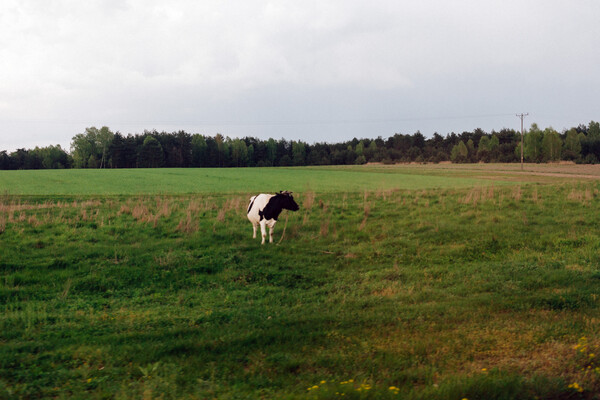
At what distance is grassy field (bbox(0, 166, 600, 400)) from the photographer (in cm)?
619

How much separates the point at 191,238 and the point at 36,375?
11.0 meters

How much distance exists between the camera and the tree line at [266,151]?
122250 mm

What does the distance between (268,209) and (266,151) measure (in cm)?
13871

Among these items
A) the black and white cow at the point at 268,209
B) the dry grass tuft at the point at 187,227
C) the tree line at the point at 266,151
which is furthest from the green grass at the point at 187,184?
the tree line at the point at 266,151

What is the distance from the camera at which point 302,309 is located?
9969 millimetres

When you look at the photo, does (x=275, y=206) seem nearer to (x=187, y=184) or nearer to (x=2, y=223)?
(x=2, y=223)

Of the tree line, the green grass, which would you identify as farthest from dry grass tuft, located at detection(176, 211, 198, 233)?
the tree line

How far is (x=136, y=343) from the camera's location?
25.6 ft

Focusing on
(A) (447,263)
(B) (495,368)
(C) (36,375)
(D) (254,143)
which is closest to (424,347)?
(B) (495,368)

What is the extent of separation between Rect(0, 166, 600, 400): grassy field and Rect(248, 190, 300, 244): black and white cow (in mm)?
788

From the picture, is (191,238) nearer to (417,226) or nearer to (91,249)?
(91,249)

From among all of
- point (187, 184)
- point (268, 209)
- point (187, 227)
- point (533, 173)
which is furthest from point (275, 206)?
point (533, 173)

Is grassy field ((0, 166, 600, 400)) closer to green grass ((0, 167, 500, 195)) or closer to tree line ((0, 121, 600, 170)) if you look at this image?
green grass ((0, 167, 500, 195))

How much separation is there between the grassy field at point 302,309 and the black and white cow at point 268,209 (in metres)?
0.79
